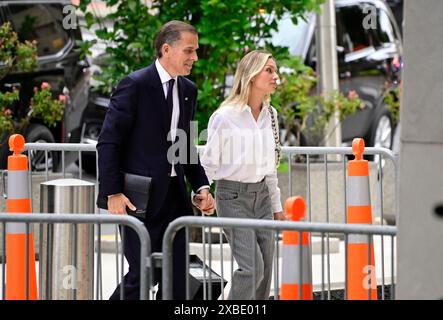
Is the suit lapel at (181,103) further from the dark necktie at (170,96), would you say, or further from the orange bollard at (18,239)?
the orange bollard at (18,239)

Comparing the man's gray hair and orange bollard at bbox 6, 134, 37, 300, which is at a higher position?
the man's gray hair

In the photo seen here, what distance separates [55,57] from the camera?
14.6m

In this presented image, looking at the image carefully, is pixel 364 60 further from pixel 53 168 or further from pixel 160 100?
pixel 160 100

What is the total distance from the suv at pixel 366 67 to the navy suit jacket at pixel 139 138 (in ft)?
29.1

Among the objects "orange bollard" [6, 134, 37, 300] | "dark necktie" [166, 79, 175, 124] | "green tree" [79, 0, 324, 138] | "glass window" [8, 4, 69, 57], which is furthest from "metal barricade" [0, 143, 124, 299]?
"dark necktie" [166, 79, 175, 124]

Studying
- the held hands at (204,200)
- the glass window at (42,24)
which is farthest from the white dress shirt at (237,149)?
the glass window at (42,24)

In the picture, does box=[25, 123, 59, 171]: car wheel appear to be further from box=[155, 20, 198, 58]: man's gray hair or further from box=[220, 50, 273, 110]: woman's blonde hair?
box=[155, 20, 198, 58]: man's gray hair

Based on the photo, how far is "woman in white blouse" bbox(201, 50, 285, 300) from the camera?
26.3ft

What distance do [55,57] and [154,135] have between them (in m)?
7.17

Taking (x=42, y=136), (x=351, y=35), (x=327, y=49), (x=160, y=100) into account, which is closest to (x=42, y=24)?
(x=42, y=136)

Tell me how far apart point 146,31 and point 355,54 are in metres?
5.29

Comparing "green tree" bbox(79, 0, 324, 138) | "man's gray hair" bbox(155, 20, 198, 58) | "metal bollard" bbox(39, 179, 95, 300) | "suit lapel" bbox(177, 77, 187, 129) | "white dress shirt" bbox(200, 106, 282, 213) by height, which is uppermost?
"green tree" bbox(79, 0, 324, 138)

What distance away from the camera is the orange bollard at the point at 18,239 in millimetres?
7137

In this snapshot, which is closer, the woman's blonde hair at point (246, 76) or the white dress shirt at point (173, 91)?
the white dress shirt at point (173, 91)
